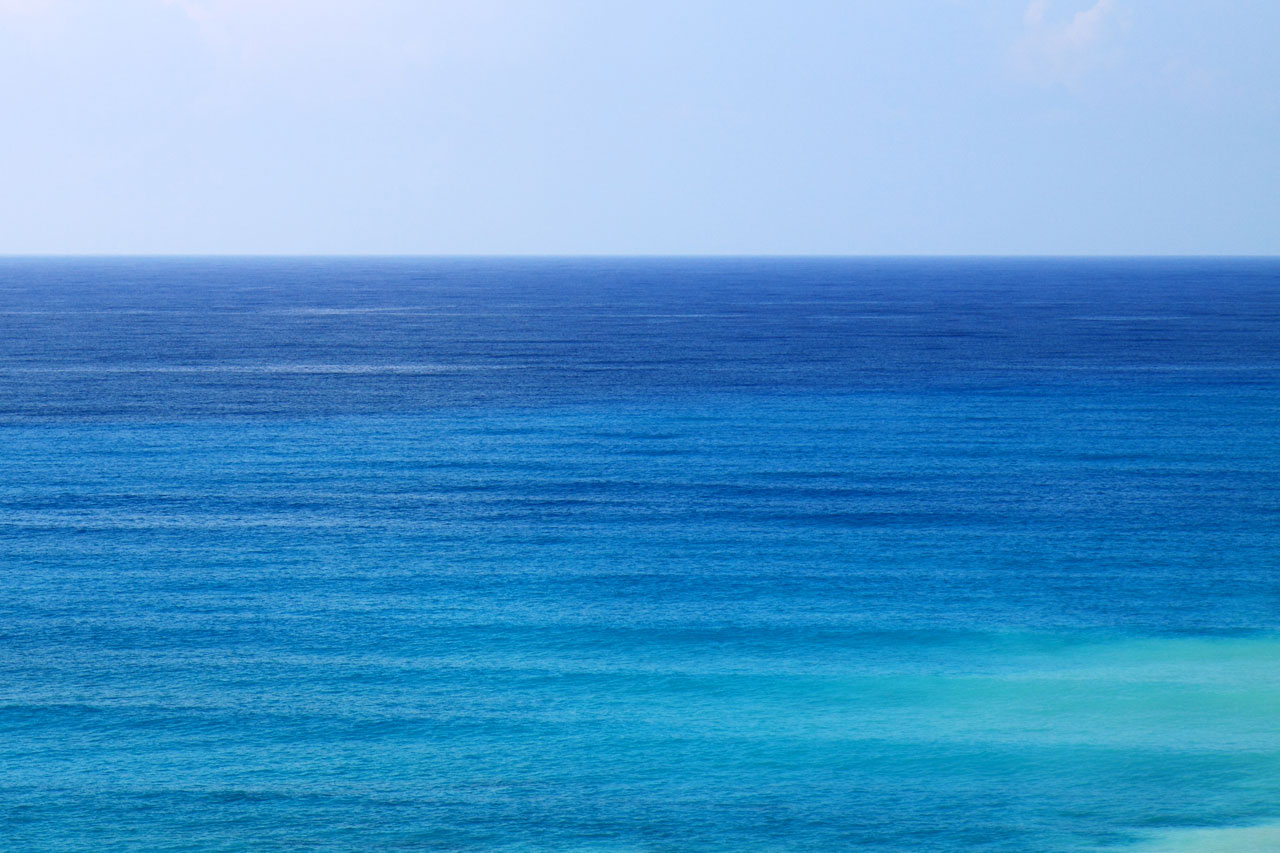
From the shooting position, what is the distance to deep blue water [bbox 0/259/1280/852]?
1070 inches

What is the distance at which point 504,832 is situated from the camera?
26.0 m

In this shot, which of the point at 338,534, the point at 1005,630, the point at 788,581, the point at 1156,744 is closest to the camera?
the point at 1156,744

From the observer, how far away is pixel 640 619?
38.7 m

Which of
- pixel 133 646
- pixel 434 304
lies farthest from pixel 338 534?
pixel 434 304

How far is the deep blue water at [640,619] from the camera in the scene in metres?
27.2

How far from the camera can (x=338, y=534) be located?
157 feet

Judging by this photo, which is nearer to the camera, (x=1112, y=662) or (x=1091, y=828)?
(x=1091, y=828)

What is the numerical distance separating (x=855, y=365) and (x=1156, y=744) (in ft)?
226

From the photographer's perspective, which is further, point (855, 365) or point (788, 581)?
point (855, 365)

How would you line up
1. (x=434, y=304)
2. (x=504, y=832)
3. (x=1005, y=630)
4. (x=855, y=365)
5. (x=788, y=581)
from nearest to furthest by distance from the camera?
(x=504, y=832)
(x=1005, y=630)
(x=788, y=581)
(x=855, y=365)
(x=434, y=304)

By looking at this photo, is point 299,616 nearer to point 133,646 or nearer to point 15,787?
point 133,646

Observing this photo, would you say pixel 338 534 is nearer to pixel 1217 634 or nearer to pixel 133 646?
pixel 133 646

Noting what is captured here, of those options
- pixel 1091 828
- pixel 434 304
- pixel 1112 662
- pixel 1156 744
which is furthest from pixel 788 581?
pixel 434 304

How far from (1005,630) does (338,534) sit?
22655 mm
